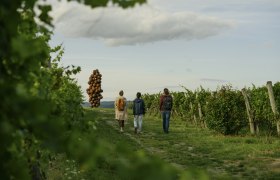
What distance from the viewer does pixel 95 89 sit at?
70.7 m

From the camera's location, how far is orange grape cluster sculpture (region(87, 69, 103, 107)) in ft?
231

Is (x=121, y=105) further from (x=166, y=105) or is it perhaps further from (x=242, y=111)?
(x=242, y=111)

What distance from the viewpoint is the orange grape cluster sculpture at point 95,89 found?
7050cm

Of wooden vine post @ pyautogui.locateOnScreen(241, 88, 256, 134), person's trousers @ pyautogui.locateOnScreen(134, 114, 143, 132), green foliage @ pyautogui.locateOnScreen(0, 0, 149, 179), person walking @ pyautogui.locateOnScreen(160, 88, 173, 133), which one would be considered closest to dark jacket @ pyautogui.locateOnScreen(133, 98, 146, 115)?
person's trousers @ pyautogui.locateOnScreen(134, 114, 143, 132)

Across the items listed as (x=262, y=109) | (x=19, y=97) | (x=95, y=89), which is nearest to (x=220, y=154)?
(x=262, y=109)

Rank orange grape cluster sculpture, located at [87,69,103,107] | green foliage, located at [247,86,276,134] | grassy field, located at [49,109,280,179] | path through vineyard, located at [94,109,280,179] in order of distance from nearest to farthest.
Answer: grassy field, located at [49,109,280,179] < path through vineyard, located at [94,109,280,179] < green foliage, located at [247,86,276,134] < orange grape cluster sculpture, located at [87,69,103,107]

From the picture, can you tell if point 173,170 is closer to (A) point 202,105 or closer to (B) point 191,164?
(B) point 191,164

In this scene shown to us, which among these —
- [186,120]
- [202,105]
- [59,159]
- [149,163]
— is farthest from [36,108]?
[186,120]

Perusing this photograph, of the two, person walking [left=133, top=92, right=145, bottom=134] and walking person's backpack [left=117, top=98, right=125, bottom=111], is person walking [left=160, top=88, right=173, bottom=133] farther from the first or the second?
walking person's backpack [left=117, top=98, right=125, bottom=111]

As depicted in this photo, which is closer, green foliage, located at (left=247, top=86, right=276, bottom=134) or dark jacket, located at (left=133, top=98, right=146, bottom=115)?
green foliage, located at (left=247, top=86, right=276, bottom=134)

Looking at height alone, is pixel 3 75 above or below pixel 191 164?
above

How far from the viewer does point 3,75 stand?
278 centimetres

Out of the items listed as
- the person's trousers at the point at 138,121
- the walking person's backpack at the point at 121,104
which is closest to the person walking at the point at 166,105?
the person's trousers at the point at 138,121

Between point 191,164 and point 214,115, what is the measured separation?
35.2 ft
